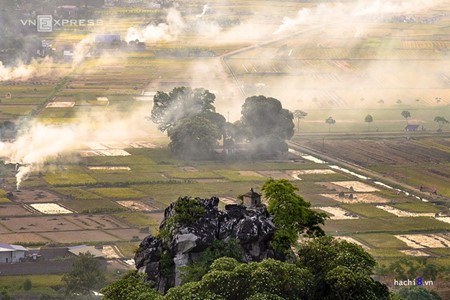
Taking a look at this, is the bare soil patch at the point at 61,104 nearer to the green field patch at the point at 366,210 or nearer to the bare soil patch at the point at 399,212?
the green field patch at the point at 366,210

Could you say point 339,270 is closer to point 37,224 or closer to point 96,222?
point 96,222

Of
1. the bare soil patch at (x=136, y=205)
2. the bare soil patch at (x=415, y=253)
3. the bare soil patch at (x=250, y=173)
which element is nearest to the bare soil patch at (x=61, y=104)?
the bare soil patch at (x=250, y=173)

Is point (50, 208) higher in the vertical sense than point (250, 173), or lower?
lower

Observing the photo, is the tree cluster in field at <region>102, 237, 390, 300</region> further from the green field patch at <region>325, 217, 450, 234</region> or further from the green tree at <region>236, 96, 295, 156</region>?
the green tree at <region>236, 96, 295, 156</region>

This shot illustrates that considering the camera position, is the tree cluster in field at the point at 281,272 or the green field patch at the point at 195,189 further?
the green field patch at the point at 195,189

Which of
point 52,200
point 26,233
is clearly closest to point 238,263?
point 26,233

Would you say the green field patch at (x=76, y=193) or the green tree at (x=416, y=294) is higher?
the green field patch at (x=76, y=193)

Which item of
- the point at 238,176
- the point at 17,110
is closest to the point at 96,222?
the point at 238,176
